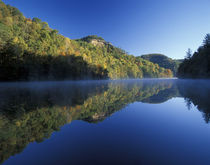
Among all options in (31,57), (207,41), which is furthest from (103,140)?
(207,41)

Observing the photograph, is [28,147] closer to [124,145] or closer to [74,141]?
[74,141]

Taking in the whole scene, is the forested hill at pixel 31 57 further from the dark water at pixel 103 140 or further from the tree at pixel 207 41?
the tree at pixel 207 41

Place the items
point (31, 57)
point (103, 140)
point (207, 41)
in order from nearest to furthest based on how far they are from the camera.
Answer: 1. point (103, 140)
2. point (31, 57)
3. point (207, 41)

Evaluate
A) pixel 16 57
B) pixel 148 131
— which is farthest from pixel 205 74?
pixel 16 57

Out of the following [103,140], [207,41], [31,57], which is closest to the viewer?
[103,140]

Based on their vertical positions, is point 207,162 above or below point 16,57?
below

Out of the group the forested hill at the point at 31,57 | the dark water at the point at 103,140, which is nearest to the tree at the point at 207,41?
the forested hill at the point at 31,57

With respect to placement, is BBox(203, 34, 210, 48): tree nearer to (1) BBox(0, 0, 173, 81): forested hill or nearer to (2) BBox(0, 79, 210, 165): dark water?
(1) BBox(0, 0, 173, 81): forested hill

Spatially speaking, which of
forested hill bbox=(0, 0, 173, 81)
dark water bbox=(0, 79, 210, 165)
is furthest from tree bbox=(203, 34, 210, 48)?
dark water bbox=(0, 79, 210, 165)

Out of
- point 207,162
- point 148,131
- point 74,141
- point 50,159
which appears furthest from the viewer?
point 148,131

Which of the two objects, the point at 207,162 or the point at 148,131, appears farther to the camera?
the point at 148,131

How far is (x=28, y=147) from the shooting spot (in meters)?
2.76

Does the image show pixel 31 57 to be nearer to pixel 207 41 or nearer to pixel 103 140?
pixel 103 140

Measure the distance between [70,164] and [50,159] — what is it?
0.43 meters
